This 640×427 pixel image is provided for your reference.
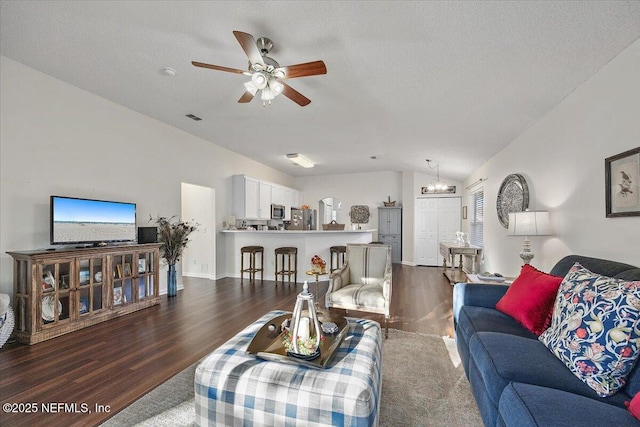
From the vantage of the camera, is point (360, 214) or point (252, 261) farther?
point (360, 214)

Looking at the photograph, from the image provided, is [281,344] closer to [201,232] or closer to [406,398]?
[406,398]

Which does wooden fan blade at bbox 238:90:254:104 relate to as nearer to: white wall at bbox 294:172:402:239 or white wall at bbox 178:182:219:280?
white wall at bbox 178:182:219:280

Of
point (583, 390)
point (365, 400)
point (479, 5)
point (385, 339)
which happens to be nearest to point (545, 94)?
point (479, 5)

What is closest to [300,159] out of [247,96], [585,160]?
[247,96]

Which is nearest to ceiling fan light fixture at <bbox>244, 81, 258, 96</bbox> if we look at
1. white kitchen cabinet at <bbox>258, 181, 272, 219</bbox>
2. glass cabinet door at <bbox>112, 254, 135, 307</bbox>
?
glass cabinet door at <bbox>112, 254, 135, 307</bbox>

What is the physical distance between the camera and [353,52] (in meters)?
2.43

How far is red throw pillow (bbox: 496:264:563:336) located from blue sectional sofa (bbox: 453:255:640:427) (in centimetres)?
7

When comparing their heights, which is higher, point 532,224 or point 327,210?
point 327,210

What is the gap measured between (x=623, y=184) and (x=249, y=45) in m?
2.95

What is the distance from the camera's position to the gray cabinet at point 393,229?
822 centimetres

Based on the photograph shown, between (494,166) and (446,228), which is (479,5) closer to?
(494,166)

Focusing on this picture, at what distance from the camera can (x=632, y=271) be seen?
5.23 ft

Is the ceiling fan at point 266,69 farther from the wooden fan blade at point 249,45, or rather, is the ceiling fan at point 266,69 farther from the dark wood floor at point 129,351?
the dark wood floor at point 129,351

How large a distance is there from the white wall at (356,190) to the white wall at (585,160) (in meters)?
4.61
